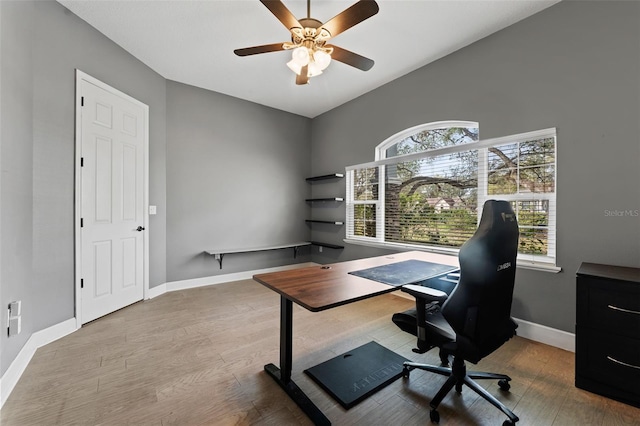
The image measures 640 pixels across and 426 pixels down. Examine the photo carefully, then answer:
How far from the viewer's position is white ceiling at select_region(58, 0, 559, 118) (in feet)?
7.96

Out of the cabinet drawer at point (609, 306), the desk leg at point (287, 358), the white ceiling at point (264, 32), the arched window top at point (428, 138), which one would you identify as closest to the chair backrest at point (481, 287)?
the cabinet drawer at point (609, 306)

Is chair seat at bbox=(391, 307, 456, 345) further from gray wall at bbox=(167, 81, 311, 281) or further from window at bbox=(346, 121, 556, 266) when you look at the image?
gray wall at bbox=(167, 81, 311, 281)

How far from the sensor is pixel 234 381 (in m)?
1.88

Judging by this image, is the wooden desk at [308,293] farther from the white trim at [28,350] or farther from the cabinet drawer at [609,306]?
the white trim at [28,350]

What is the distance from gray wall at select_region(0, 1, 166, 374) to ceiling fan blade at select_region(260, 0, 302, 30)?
5.83ft

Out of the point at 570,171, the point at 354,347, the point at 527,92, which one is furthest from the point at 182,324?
the point at 527,92

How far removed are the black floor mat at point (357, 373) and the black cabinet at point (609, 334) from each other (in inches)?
47.2

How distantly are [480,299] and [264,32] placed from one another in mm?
3036

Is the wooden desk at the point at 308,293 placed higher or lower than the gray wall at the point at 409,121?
lower

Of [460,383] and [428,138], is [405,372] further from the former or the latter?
[428,138]

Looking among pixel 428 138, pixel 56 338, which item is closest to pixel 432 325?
pixel 428 138

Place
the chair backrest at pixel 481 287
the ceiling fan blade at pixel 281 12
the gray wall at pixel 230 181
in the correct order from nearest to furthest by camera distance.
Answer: the chair backrest at pixel 481 287 → the ceiling fan blade at pixel 281 12 → the gray wall at pixel 230 181

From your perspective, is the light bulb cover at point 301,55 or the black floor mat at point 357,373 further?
the light bulb cover at point 301,55

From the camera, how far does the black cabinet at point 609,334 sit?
1.66 metres
